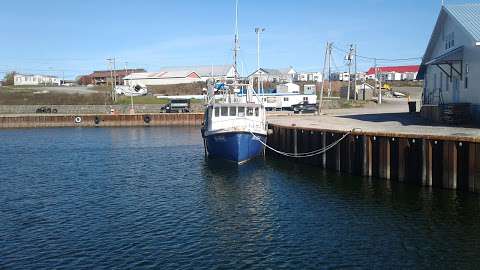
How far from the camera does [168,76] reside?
142 m

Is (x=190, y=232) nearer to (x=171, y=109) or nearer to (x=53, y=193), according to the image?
(x=53, y=193)

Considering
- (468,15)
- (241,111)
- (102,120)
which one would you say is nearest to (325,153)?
(241,111)

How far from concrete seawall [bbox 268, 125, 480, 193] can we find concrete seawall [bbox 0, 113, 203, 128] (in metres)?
50.0

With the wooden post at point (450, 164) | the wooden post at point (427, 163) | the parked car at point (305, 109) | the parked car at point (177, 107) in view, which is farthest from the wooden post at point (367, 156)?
the parked car at point (177, 107)

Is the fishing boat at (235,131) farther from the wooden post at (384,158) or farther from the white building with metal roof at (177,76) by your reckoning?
the white building with metal roof at (177,76)

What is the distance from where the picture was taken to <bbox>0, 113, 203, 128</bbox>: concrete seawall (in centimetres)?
8356

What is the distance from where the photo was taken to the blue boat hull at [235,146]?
3597cm

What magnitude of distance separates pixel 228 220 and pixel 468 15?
23.7 m

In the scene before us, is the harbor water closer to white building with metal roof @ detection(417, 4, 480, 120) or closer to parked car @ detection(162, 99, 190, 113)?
white building with metal roof @ detection(417, 4, 480, 120)

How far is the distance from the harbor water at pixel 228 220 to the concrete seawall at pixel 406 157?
0.70 meters

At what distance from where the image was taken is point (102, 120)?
85.4m

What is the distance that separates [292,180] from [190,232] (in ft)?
40.5

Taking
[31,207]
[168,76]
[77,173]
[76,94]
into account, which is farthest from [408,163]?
[168,76]

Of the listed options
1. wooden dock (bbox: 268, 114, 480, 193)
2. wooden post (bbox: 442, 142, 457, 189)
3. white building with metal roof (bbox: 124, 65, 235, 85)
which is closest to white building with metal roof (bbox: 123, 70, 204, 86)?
white building with metal roof (bbox: 124, 65, 235, 85)
